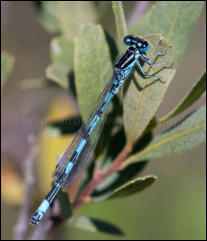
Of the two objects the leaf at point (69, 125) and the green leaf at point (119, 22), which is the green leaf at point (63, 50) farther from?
the green leaf at point (119, 22)

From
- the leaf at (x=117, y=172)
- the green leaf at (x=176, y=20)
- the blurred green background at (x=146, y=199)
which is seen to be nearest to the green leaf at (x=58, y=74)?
the leaf at (x=117, y=172)

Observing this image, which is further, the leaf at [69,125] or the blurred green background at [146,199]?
the blurred green background at [146,199]

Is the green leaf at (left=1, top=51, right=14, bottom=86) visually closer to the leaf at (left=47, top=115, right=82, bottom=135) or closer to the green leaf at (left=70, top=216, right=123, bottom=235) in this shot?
the leaf at (left=47, top=115, right=82, bottom=135)

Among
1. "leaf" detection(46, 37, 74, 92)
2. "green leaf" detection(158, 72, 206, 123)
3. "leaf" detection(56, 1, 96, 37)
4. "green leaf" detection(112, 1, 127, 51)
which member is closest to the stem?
"green leaf" detection(158, 72, 206, 123)

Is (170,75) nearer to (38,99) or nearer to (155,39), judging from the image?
(155,39)

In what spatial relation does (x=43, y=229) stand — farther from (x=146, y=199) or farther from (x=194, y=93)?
(x=146, y=199)

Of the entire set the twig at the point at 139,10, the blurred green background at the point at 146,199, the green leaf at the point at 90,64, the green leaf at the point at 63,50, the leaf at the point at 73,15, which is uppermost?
the leaf at the point at 73,15

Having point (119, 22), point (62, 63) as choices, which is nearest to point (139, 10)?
point (62, 63)
